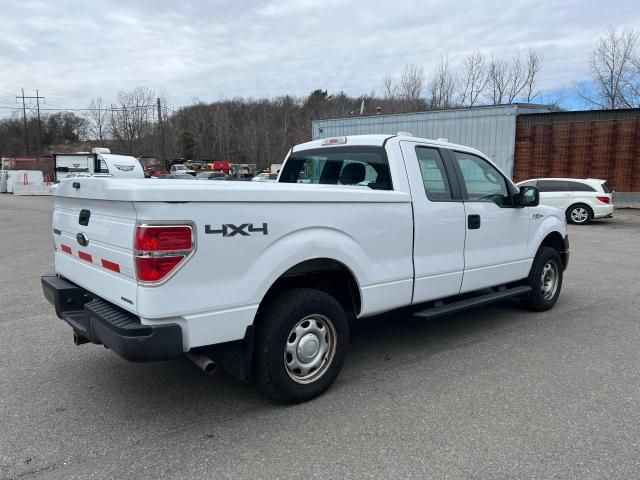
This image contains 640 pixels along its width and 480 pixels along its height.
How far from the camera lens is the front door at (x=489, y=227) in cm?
484

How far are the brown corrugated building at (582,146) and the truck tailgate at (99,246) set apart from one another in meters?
24.2

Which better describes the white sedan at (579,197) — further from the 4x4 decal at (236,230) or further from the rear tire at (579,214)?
the 4x4 decal at (236,230)

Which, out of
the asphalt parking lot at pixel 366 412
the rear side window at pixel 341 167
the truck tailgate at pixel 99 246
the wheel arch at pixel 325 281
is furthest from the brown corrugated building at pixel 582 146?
the truck tailgate at pixel 99 246

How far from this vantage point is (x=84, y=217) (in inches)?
137

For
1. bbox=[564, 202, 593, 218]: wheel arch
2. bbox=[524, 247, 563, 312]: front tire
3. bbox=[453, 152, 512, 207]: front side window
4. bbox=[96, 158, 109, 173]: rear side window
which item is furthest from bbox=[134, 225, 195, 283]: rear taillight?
bbox=[96, 158, 109, 173]: rear side window

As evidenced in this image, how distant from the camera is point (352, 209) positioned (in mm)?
3721

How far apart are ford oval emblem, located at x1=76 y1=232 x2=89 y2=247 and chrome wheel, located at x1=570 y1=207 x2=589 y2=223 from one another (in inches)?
696

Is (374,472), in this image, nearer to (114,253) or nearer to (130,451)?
(130,451)

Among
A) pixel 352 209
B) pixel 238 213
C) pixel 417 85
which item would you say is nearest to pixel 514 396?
pixel 352 209

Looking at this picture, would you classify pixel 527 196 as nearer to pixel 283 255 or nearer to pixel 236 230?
pixel 283 255

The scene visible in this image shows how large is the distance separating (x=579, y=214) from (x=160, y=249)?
17889 mm

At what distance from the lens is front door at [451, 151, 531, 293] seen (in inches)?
191

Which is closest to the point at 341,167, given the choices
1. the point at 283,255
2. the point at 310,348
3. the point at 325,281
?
the point at 325,281

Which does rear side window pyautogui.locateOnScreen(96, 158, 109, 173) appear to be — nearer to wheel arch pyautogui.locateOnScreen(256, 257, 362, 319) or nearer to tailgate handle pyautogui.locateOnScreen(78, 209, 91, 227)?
tailgate handle pyautogui.locateOnScreen(78, 209, 91, 227)
